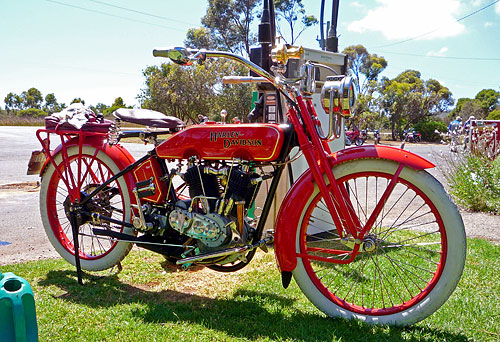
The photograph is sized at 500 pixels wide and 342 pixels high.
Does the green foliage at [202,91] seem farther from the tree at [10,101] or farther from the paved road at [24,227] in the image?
the tree at [10,101]

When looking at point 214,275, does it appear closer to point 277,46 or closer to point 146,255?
point 146,255

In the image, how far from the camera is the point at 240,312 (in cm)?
307

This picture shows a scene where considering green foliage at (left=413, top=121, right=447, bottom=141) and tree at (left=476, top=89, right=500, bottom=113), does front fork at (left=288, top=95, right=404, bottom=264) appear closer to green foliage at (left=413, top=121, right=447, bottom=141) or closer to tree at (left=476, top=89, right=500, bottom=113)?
green foliage at (left=413, top=121, right=447, bottom=141)

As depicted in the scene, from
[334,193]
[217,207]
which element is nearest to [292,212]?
[334,193]

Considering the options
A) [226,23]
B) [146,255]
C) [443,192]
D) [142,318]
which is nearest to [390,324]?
[443,192]

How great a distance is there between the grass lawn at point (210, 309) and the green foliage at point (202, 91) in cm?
2252

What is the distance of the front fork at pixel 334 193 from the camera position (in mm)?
2770

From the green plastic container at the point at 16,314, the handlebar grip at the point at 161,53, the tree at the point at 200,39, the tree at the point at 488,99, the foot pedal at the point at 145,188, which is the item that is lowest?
the green plastic container at the point at 16,314

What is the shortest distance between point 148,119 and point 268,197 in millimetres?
1185

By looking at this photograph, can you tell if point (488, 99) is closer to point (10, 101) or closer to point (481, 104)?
point (481, 104)

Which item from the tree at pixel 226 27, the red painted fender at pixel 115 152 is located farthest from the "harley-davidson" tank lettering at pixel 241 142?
the tree at pixel 226 27

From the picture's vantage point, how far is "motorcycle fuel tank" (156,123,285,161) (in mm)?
2934

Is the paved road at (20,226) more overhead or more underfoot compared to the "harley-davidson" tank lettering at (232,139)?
more underfoot

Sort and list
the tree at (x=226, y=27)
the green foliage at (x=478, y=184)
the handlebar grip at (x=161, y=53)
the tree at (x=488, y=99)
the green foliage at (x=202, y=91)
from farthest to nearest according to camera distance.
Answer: the tree at (x=488, y=99)
the tree at (x=226, y=27)
the green foliage at (x=202, y=91)
the green foliage at (x=478, y=184)
the handlebar grip at (x=161, y=53)
